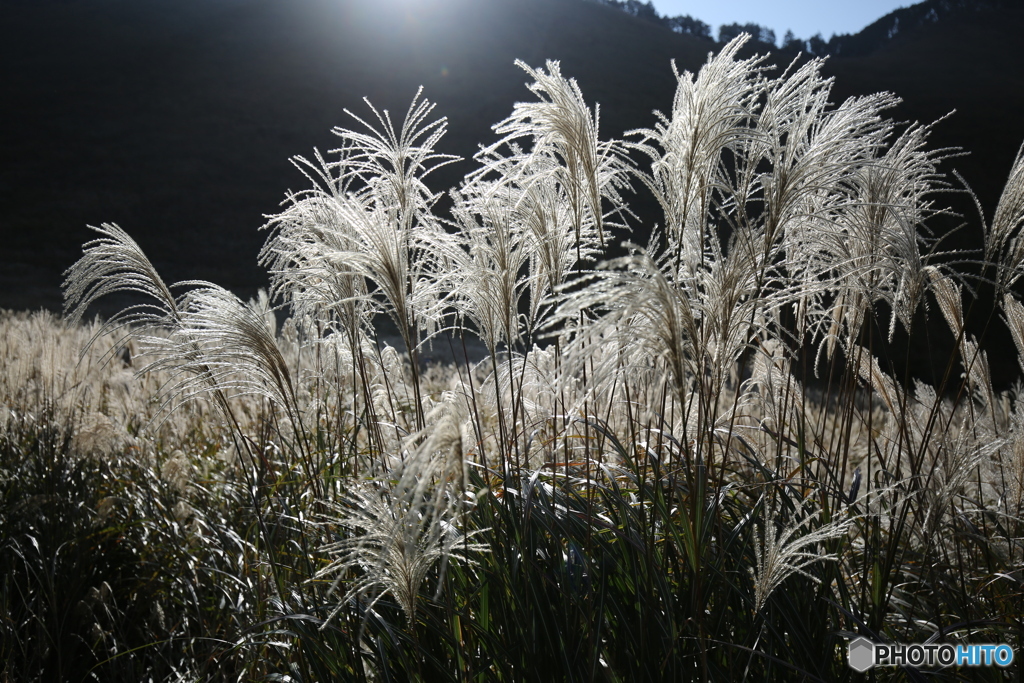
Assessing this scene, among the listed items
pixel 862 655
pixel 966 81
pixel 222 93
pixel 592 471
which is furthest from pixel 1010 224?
pixel 966 81

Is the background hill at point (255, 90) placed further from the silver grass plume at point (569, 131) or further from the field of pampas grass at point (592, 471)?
the silver grass plume at point (569, 131)

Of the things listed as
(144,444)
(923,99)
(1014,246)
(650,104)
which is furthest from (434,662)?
(923,99)

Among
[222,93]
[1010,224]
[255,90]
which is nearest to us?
[1010,224]

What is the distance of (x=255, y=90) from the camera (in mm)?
42781

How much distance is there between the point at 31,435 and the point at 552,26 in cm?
6265

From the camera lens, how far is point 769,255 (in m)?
1.70

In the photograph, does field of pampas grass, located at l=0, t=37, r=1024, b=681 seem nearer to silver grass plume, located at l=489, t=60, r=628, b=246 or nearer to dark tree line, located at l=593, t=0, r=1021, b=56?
silver grass plume, located at l=489, t=60, r=628, b=246

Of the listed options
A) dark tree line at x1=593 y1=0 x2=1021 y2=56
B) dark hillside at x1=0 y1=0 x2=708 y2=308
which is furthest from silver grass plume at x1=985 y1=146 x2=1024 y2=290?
dark tree line at x1=593 y1=0 x2=1021 y2=56

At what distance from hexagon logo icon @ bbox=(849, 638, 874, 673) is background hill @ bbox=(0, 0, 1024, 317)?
21.1 meters

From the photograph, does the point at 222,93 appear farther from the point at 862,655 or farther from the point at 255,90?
the point at 862,655

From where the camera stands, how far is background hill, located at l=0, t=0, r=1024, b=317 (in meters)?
29.5

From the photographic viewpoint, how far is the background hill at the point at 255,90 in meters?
29.5

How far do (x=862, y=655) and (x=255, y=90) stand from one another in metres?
49.7

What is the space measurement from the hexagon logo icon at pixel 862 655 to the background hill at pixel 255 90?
69.2ft
